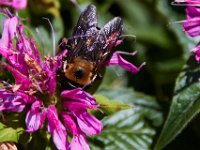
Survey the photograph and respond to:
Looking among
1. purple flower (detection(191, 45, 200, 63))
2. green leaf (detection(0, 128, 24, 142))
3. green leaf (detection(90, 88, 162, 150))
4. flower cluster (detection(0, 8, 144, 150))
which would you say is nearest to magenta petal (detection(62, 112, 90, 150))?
flower cluster (detection(0, 8, 144, 150))

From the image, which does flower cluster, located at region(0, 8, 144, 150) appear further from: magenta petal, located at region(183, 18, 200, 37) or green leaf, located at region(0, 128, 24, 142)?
magenta petal, located at region(183, 18, 200, 37)

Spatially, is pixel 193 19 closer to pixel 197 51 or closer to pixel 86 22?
pixel 197 51

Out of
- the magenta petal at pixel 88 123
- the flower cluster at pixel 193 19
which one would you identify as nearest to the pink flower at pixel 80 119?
the magenta petal at pixel 88 123

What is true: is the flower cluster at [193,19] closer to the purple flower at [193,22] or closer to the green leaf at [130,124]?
the purple flower at [193,22]

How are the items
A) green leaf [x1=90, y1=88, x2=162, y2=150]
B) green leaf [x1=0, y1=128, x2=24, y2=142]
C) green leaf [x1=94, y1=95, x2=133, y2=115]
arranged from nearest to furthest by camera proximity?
green leaf [x1=0, y1=128, x2=24, y2=142], green leaf [x1=94, y1=95, x2=133, y2=115], green leaf [x1=90, y1=88, x2=162, y2=150]

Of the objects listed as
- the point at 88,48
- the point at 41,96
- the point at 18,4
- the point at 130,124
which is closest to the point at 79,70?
the point at 88,48

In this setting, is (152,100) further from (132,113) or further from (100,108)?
(100,108)

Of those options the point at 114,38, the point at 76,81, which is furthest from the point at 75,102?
the point at 114,38
